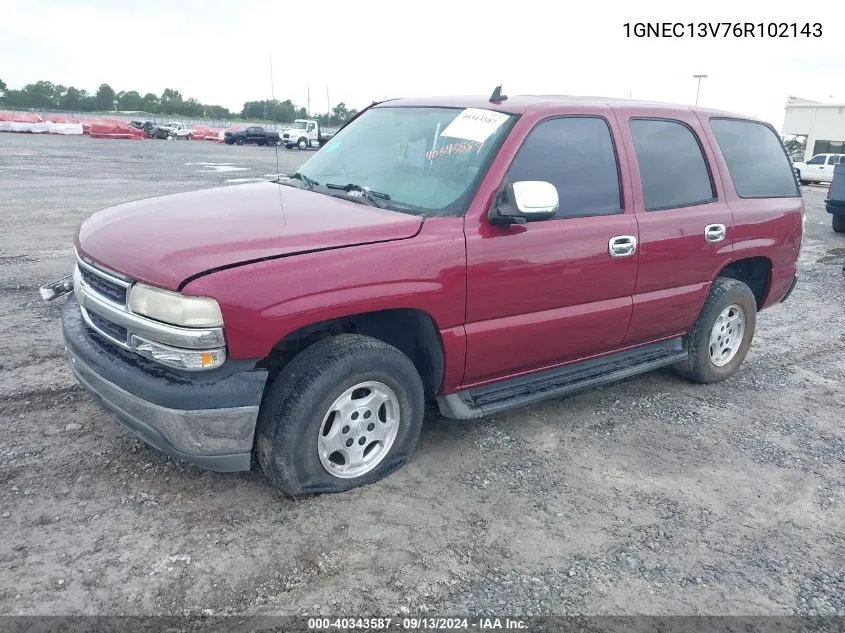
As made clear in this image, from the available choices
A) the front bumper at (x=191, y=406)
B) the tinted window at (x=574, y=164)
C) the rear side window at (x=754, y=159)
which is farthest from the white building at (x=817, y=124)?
the front bumper at (x=191, y=406)

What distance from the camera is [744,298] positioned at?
496 cm

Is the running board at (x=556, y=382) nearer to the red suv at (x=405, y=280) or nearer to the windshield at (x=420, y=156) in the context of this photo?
the red suv at (x=405, y=280)

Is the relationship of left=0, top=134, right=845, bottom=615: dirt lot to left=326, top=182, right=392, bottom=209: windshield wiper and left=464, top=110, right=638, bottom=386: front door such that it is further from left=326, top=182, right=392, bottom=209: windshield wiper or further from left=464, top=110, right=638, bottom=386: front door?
left=326, top=182, right=392, bottom=209: windshield wiper

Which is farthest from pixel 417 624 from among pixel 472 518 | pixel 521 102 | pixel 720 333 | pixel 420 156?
pixel 720 333

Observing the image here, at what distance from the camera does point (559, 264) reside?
12.1ft

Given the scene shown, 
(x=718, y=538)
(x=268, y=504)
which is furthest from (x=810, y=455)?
(x=268, y=504)

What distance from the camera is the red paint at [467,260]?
9.36ft

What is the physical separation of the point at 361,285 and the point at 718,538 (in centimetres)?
198

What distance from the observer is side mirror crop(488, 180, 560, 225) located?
3.28 metres

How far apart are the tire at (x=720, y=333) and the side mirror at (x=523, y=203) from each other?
1.93 m

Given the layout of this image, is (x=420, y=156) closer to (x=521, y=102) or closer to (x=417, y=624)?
(x=521, y=102)

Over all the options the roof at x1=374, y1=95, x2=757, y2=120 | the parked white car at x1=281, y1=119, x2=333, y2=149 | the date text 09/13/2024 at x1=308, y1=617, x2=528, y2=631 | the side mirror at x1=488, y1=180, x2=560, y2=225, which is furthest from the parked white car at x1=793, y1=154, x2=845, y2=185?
the date text 09/13/2024 at x1=308, y1=617, x2=528, y2=631

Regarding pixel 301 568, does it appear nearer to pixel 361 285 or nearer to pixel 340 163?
pixel 361 285

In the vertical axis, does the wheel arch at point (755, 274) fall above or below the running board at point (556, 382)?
above
